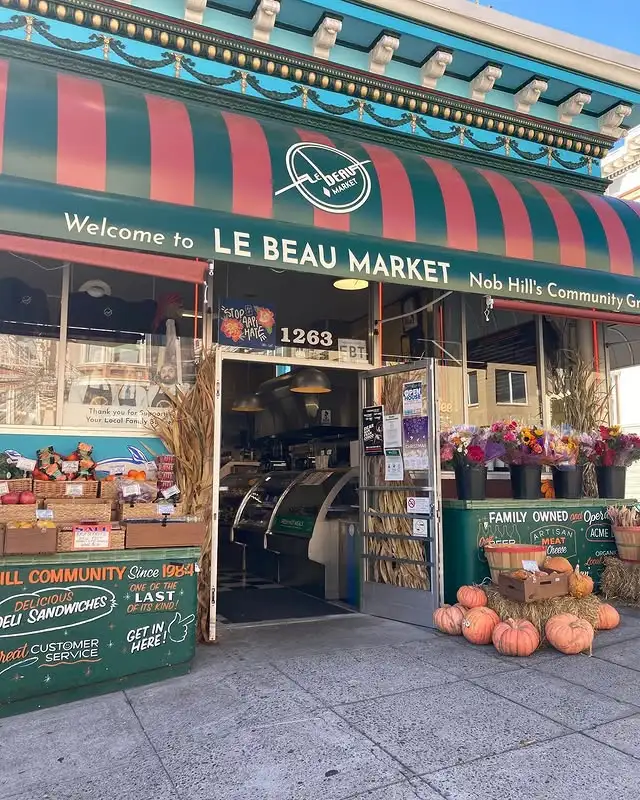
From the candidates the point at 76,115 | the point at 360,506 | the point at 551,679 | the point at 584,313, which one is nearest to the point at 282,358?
the point at 360,506

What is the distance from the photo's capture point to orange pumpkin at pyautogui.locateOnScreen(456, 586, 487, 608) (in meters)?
5.32

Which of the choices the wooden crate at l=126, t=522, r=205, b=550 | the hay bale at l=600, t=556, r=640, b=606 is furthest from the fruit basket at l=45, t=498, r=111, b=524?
the hay bale at l=600, t=556, r=640, b=606

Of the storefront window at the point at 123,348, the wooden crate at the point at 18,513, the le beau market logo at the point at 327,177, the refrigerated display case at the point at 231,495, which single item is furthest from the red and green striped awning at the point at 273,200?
the refrigerated display case at the point at 231,495

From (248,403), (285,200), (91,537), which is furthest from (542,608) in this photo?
(248,403)

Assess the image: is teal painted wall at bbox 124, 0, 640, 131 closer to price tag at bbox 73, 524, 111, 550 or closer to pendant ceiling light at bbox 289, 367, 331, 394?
pendant ceiling light at bbox 289, 367, 331, 394

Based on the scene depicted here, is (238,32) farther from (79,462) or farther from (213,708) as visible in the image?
(213,708)

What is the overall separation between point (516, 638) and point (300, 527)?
124 inches

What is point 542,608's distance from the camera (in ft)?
16.3

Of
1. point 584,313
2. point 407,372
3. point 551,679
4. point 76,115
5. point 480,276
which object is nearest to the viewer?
point 551,679

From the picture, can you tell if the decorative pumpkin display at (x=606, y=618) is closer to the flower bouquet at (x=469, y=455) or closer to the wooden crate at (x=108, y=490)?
the flower bouquet at (x=469, y=455)

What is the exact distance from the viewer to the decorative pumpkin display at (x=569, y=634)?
4707 millimetres

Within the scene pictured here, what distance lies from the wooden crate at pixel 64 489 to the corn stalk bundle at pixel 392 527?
9.09 ft

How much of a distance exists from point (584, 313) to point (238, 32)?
14.8 feet

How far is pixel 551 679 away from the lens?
4242 millimetres
